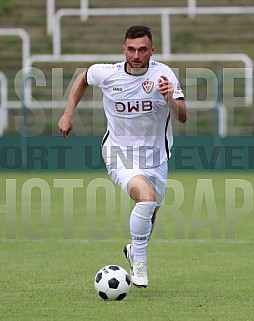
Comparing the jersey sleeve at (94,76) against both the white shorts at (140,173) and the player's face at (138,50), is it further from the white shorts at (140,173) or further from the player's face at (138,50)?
the white shorts at (140,173)

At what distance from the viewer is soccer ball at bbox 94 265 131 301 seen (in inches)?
301

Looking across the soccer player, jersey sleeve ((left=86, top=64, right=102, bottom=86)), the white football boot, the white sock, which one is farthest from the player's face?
the white football boot

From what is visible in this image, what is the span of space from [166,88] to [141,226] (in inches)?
45.9

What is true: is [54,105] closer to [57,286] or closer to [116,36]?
[116,36]

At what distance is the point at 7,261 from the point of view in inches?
398

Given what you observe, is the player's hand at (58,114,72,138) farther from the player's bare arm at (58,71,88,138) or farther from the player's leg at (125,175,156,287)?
the player's leg at (125,175,156,287)

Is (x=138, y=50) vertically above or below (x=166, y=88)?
above

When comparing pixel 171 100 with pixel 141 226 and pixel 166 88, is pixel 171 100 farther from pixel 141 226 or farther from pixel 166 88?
pixel 141 226

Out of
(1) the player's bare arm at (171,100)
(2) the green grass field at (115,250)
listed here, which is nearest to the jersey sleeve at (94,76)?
(1) the player's bare arm at (171,100)

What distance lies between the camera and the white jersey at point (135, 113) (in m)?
8.48

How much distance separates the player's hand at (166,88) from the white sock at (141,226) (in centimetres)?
90

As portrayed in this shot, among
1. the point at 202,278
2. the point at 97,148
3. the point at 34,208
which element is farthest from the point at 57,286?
the point at 97,148

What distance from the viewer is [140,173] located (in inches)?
331

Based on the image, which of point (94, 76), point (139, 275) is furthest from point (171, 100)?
point (139, 275)
